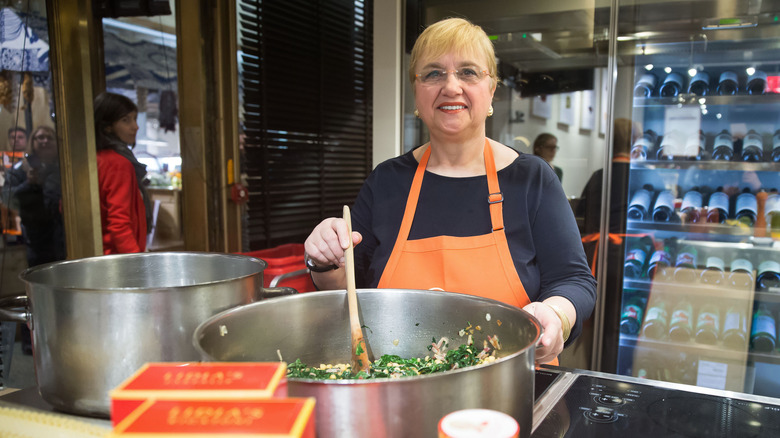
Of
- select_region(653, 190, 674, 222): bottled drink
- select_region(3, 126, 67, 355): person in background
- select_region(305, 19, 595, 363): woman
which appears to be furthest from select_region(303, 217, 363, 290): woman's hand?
select_region(653, 190, 674, 222): bottled drink

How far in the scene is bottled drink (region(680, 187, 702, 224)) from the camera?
8.26ft

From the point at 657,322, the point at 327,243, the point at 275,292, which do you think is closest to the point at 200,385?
the point at 275,292

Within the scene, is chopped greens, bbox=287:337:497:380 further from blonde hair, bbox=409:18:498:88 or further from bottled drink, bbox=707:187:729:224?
bottled drink, bbox=707:187:729:224

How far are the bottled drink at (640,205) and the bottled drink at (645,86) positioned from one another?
1.51 feet

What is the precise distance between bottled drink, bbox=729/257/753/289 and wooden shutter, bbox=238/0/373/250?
91.2 inches

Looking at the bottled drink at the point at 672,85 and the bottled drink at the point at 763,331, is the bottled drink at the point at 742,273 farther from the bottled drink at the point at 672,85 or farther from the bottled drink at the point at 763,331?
the bottled drink at the point at 672,85

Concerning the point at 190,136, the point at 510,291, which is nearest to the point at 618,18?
the point at 510,291

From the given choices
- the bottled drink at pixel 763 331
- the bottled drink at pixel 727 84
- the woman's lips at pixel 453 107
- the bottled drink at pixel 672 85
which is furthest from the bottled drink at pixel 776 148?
the woman's lips at pixel 453 107

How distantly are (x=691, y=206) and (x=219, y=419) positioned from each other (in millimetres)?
2606

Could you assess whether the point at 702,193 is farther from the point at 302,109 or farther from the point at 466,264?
the point at 302,109

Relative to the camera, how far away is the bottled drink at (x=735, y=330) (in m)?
2.55

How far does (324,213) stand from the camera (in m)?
3.67

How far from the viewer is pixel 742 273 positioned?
2490 mm

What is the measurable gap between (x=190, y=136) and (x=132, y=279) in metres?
1.94
